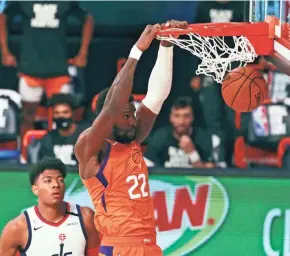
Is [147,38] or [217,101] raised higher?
[147,38]

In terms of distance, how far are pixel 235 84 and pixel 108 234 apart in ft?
4.74

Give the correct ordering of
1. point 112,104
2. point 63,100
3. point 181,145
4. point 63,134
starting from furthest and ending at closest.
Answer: point 63,100 < point 63,134 < point 181,145 < point 112,104

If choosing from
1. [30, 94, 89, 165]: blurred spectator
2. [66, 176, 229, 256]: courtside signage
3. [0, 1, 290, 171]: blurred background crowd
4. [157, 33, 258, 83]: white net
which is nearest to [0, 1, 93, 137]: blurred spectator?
[0, 1, 290, 171]: blurred background crowd

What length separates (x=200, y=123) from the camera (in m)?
10.8

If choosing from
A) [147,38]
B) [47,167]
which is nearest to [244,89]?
[147,38]

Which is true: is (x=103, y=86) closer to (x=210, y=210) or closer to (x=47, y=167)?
(x=210, y=210)

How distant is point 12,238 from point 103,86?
4850 mm

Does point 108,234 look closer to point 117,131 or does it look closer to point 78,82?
point 117,131

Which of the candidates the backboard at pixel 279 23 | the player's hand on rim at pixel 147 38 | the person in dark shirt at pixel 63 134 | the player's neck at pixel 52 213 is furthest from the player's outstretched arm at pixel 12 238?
the person in dark shirt at pixel 63 134

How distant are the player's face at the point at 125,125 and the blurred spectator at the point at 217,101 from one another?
3.23 m

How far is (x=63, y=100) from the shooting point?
10.3 metres

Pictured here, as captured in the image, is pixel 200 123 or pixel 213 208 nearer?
pixel 213 208

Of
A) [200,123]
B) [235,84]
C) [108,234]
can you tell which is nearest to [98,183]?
[108,234]

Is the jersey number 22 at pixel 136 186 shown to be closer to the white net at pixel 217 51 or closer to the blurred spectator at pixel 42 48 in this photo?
the white net at pixel 217 51
